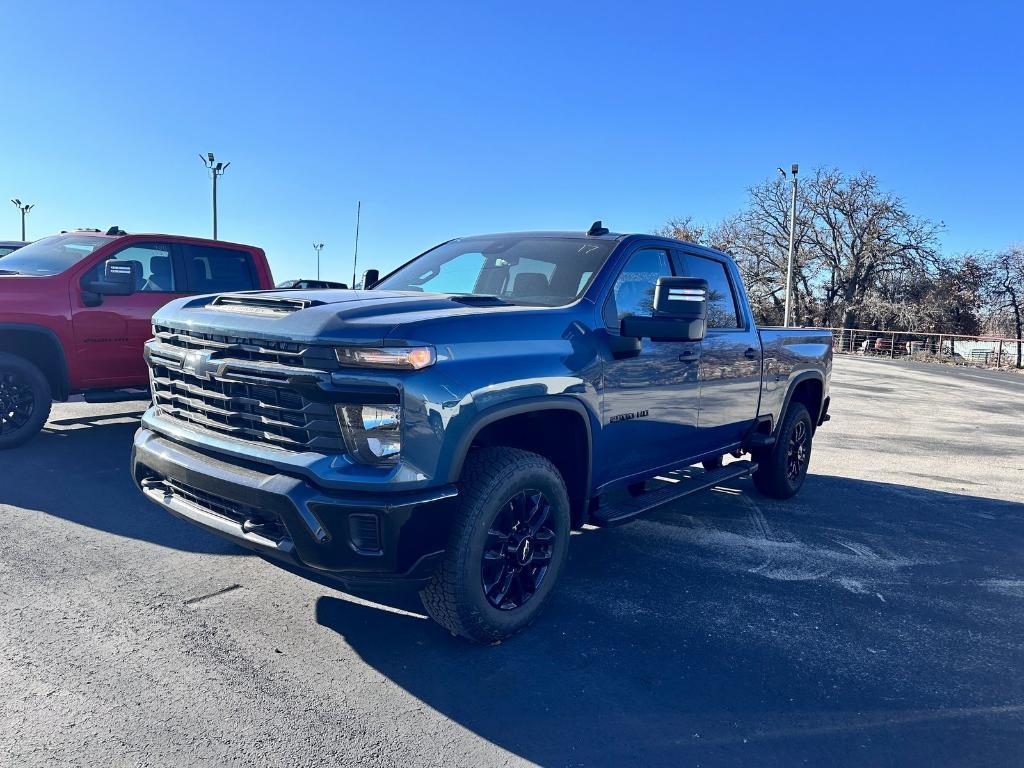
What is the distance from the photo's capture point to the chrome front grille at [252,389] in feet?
9.59

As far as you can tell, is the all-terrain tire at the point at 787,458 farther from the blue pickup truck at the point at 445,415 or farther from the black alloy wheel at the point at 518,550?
the black alloy wheel at the point at 518,550

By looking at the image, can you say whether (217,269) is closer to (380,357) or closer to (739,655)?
(380,357)

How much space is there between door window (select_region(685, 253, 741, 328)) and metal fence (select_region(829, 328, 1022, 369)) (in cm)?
2558

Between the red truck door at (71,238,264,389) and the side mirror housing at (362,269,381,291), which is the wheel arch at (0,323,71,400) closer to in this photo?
the red truck door at (71,238,264,389)

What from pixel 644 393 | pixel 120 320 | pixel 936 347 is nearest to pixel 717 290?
pixel 644 393

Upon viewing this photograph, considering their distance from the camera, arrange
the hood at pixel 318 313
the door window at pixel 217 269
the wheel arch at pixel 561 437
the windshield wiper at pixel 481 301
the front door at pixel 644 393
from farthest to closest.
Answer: the door window at pixel 217 269 < the front door at pixel 644 393 < the windshield wiper at pixel 481 301 < the wheel arch at pixel 561 437 < the hood at pixel 318 313

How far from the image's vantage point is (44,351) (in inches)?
266

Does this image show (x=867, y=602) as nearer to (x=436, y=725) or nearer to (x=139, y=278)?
(x=436, y=725)

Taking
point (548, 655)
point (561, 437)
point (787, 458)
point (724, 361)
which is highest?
point (724, 361)

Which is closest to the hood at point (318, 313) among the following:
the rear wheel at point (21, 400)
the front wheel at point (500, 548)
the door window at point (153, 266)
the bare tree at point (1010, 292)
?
the front wheel at point (500, 548)

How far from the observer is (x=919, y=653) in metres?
3.51

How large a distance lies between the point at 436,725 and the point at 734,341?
3.39m

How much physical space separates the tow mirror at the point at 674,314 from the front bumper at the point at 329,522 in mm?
1434

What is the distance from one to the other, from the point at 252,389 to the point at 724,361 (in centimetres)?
312
